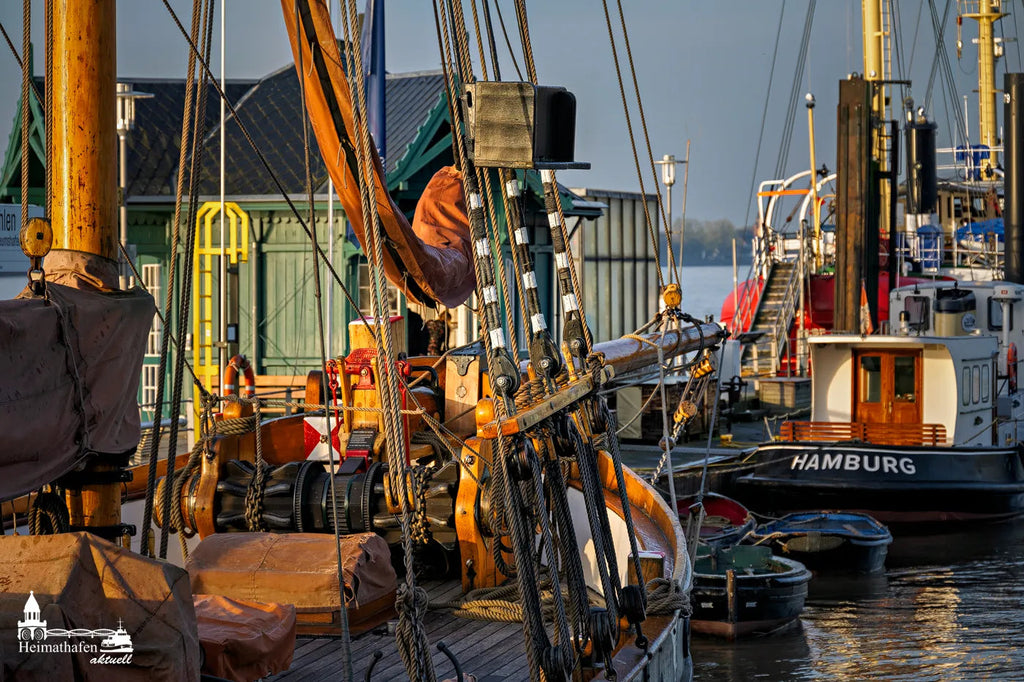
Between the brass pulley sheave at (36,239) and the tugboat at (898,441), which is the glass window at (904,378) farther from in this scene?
the brass pulley sheave at (36,239)

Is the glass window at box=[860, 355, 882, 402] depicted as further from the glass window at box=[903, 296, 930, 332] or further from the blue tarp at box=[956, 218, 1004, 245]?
the blue tarp at box=[956, 218, 1004, 245]

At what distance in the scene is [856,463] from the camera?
22109mm

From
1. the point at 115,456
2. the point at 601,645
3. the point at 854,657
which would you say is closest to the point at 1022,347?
the point at 854,657

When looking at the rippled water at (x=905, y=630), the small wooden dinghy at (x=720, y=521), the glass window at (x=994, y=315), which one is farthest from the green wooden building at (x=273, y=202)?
the glass window at (x=994, y=315)

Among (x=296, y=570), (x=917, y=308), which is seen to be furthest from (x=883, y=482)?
(x=296, y=570)

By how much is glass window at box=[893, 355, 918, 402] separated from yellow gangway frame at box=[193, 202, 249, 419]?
11623 mm

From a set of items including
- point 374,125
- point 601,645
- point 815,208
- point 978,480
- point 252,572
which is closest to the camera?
point 601,645

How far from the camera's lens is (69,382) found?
5820mm

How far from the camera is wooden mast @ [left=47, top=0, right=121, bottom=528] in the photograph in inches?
246

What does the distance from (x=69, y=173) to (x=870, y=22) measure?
3185cm

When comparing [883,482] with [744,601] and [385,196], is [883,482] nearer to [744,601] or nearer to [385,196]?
[744,601]

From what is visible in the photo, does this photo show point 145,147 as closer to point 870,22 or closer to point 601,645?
point 601,645

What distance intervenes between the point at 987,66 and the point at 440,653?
47034mm

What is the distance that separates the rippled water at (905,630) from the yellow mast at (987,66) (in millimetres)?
32223
